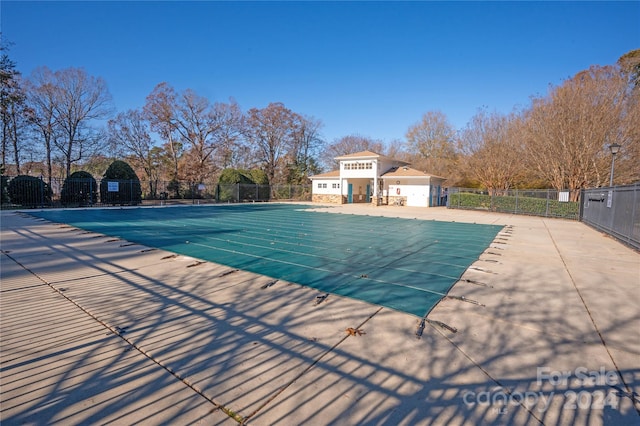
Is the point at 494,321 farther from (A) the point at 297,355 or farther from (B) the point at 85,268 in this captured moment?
(B) the point at 85,268

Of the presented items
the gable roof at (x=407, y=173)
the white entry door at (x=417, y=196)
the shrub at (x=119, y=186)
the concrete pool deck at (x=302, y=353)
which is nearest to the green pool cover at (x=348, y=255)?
the concrete pool deck at (x=302, y=353)

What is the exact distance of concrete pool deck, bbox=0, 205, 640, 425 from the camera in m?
A: 2.19

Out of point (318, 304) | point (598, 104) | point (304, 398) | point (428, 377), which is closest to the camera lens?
point (304, 398)

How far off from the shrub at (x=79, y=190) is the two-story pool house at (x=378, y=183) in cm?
1933

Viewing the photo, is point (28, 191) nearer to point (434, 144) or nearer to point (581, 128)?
point (581, 128)

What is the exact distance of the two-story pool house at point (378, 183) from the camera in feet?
90.9

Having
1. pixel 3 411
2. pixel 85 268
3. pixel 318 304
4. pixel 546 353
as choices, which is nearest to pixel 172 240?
pixel 85 268

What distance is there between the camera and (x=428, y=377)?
2576mm

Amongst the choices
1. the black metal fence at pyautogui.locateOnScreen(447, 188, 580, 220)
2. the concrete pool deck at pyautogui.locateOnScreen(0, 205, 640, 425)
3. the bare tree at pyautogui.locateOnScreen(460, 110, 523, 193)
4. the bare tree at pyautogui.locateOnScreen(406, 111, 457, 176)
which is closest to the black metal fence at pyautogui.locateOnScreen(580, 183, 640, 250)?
the black metal fence at pyautogui.locateOnScreen(447, 188, 580, 220)

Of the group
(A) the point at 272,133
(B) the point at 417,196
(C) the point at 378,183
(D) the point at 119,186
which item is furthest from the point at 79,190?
(B) the point at 417,196

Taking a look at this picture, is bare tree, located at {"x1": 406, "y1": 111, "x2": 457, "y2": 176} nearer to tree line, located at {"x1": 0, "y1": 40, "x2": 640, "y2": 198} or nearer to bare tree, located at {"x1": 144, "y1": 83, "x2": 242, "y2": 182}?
tree line, located at {"x1": 0, "y1": 40, "x2": 640, "y2": 198}

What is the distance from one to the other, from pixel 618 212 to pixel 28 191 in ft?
98.2

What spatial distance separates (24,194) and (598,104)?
3607 centimetres

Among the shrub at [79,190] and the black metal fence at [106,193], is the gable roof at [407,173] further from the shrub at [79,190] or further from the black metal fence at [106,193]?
the shrub at [79,190]
